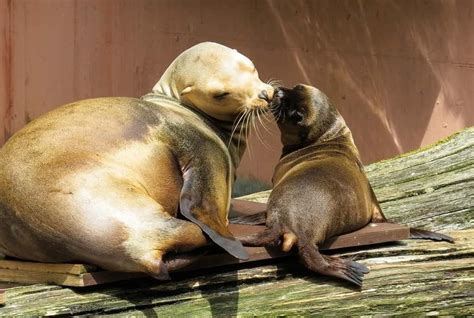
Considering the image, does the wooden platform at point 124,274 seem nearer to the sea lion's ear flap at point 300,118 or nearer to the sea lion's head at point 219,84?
the sea lion's head at point 219,84

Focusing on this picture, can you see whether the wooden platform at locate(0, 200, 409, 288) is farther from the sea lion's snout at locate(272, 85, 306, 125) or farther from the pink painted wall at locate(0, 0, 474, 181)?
the pink painted wall at locate(0, 0, 474, 181)

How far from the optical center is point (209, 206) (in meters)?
3.90

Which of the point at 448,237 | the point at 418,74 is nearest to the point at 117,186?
the point at 448,237

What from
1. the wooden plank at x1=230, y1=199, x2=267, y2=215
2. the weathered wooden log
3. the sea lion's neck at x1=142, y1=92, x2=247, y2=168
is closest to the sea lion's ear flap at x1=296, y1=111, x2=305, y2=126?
the wooden plank at x1=230, y1=199, x2=267, y2=215

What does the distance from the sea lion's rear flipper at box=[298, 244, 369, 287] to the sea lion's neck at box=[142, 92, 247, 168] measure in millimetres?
704

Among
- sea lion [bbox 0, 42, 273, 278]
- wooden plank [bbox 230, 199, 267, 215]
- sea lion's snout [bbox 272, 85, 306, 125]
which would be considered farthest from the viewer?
sea lion's snout [bbox 272, 85, 306, 125]

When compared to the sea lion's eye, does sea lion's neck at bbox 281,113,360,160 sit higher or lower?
lower

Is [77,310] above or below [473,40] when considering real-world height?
below

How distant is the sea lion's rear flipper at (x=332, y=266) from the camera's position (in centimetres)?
393

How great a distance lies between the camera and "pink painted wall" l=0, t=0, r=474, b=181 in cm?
713

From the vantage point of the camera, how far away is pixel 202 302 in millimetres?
3736

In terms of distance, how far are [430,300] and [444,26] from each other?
210 inches

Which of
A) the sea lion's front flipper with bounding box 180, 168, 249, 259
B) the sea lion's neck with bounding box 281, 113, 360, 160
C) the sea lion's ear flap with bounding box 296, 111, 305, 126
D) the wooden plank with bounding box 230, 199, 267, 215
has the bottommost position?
the wooden plank with bounding box 230, 199, 267, 215

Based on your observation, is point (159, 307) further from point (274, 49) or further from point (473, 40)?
point (473, 40)
